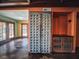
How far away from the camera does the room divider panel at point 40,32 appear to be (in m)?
6.39

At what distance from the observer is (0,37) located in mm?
9891

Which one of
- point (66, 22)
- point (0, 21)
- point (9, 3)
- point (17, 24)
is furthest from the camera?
point (17, 24)

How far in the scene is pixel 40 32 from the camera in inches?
253

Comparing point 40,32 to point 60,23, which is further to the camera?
point 60,23

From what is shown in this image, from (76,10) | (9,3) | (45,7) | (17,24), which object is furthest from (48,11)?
(17,24)

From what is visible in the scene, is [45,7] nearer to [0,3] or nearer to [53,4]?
[53,4]

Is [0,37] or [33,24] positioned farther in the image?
[0,37]

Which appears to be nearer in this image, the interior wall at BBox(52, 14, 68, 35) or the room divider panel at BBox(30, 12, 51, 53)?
the room divider panel at BBox(30, 12, 51, 53)

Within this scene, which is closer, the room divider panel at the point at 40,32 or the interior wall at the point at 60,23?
the room divider panel at the point at 40,32

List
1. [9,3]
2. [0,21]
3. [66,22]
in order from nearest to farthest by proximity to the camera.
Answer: [9,3], [66,22], [0,21]

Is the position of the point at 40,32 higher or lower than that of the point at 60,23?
lower

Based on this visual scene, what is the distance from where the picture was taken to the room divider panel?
6.39 metres

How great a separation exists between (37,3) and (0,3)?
1.78 metres

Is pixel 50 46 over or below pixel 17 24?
below
